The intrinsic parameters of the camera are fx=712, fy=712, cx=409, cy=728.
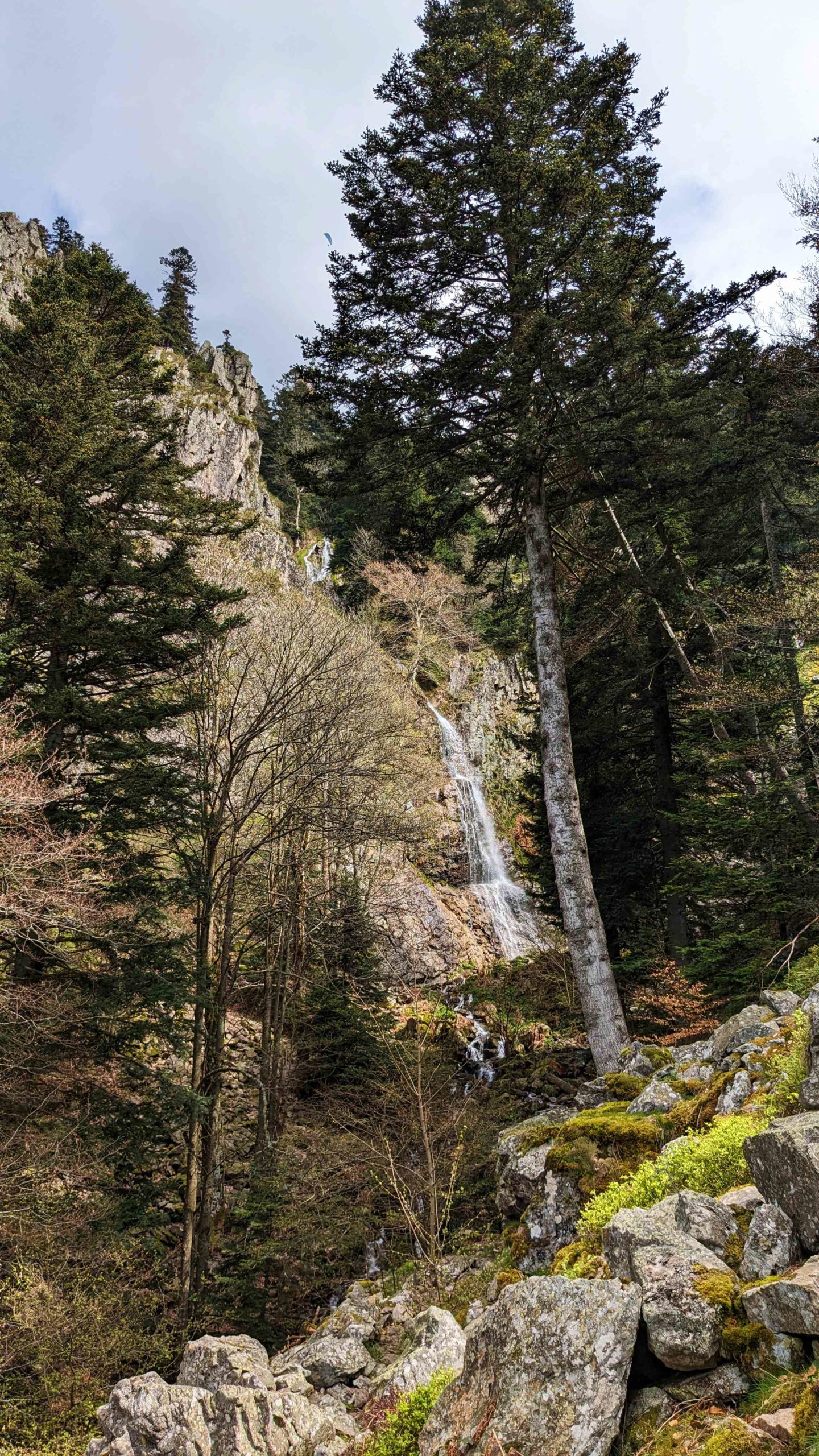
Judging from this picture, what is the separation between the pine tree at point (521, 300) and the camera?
8.17 m

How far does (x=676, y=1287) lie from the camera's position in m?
2.46

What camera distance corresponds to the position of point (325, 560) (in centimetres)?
4162

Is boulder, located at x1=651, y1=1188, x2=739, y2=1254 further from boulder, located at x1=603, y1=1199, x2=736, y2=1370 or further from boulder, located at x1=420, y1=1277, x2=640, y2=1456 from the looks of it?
boulder, located at x1=420, y1=1277, x2=640, y2=1456

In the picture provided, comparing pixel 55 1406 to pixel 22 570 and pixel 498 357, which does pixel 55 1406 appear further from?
pixel 498 357

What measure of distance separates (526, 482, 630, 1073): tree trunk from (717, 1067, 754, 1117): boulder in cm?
349

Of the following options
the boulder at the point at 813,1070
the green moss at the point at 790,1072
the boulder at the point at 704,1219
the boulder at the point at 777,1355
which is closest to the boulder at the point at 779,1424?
the boulder at the point at 777,1355

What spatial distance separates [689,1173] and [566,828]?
16.4ft

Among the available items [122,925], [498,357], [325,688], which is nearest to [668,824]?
[325,688]

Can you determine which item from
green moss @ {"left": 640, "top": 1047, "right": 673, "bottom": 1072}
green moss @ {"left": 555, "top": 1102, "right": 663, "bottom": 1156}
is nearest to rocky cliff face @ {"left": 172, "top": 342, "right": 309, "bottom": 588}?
green moss @ {"left": 640, "top": 1047, "right": 673, "bottom": 1072}

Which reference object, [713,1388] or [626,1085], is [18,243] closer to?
[626,1085]

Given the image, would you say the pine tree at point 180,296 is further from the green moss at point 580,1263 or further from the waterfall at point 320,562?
the green moss at point 580,1263

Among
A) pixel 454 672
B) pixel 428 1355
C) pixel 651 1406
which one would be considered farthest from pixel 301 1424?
pixel 454 672

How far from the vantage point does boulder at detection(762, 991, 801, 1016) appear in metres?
5.38

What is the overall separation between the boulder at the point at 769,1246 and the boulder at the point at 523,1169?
2.77m
